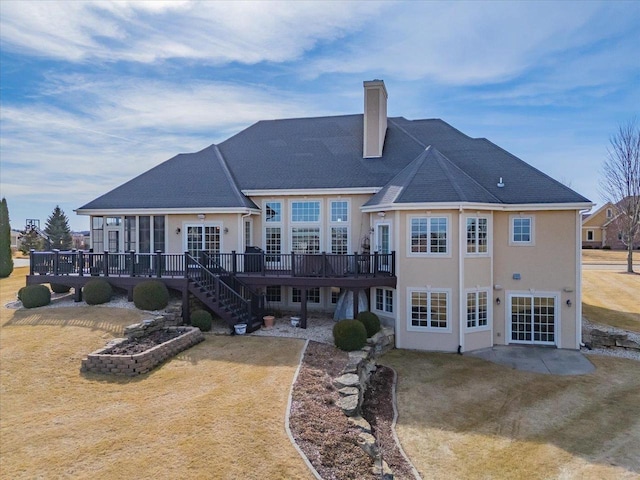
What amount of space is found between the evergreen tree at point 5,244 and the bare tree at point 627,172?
150 feet

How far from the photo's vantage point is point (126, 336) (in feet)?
40.1

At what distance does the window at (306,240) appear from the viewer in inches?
698

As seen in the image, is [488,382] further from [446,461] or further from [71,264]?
[71,264]

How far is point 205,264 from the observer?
50.2 feet

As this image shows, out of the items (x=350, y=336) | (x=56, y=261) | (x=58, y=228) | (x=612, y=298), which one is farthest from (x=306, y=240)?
(x=58, y=228)

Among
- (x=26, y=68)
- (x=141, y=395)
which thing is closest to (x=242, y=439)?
(x=141, y=395)

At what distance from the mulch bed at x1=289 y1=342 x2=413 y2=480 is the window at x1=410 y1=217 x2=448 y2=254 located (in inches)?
204

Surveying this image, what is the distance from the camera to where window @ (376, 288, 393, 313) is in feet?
50.4

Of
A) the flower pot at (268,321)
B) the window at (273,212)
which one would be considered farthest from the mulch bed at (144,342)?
the window at (273,212)

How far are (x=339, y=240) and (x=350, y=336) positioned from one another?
589 cm

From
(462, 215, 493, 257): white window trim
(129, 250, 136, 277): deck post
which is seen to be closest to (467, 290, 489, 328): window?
(462, 215, 493, 257): white window trim

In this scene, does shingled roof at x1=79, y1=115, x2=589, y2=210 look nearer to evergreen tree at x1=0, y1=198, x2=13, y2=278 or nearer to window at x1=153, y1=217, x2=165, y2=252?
window at x1=153, y1=217, x2=165, y2=252

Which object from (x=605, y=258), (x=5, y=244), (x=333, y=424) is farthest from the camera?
(x=605, y=258)

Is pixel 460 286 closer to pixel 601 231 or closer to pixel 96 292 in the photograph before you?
pixel 96 292
